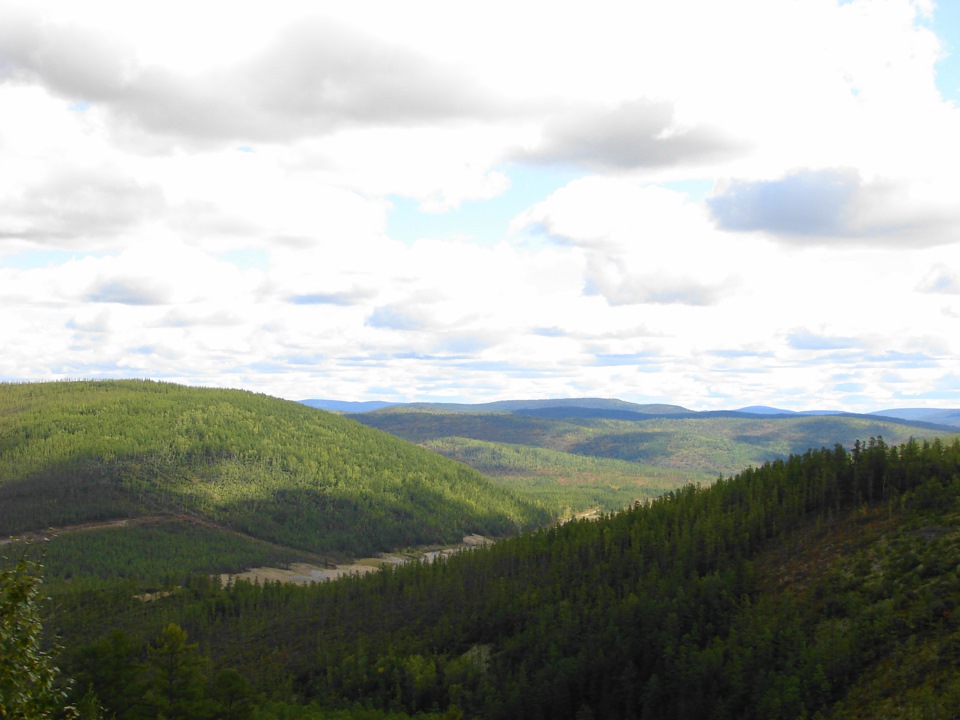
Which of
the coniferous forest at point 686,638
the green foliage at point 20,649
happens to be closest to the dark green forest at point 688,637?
the coniferous forest at point 686,638

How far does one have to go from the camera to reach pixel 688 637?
139m

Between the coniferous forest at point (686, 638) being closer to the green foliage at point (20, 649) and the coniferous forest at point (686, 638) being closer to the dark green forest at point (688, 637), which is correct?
the dark green forest at point (688, 637)

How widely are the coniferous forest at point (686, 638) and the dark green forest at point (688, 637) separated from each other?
0.39m

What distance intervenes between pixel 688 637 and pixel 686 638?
788 mm

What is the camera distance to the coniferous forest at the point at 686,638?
302 feet

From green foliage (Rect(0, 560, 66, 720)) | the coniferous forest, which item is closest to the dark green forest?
the coniferous forest

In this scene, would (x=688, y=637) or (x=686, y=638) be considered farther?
(x=688, y=637)

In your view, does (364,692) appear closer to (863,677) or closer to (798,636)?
(798,636)

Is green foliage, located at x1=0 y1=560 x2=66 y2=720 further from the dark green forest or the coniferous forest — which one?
the dark green forest

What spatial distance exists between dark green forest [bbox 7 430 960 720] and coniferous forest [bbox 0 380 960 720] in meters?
0.39

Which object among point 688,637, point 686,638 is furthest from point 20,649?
point 688,637

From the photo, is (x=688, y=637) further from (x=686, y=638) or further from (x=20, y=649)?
(x=20, y=649)

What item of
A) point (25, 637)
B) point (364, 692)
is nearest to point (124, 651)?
point (25, 637)

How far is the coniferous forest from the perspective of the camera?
92.2 m
